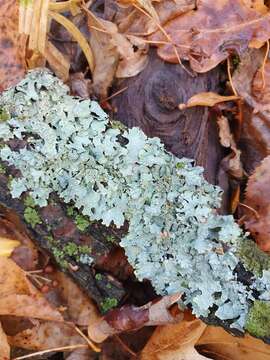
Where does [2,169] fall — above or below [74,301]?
above

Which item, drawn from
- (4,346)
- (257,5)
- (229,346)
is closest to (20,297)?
(4,346)

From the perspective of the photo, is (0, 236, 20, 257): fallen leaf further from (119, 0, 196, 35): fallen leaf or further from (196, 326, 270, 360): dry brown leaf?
(119, 0, 196, 35): fallen leaf

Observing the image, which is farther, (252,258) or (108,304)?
(108,304)

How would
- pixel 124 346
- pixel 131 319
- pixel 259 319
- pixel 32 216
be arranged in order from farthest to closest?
pixel 124 346, pixel 131 319, pixel 32 216, pixel 259 319

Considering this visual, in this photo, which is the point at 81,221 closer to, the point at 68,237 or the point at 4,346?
the point at 68,237

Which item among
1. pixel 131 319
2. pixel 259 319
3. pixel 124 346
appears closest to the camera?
pixel 259 319

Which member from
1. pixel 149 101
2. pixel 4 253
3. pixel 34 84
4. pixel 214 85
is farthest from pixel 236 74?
pixel 4 253

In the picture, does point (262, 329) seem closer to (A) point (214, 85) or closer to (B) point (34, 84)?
(A) point (214, 85)

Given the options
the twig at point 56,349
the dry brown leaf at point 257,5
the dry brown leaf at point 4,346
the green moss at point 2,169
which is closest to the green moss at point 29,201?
the green moss at point 2,169
